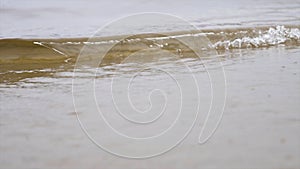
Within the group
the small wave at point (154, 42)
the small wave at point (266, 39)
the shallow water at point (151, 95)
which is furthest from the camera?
the small wave at point (266, 39)

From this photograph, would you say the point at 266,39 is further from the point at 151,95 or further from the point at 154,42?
the point at 151,95

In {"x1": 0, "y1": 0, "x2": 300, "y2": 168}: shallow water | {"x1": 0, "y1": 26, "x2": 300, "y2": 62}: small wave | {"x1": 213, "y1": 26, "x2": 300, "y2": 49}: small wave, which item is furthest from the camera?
{"x1": 213, "y1": 26, "x2": 300, "y2": 49}: small wave

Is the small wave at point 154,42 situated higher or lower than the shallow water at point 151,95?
higher

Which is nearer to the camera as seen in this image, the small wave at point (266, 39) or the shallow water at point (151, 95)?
the shallow water at point (151, 95)

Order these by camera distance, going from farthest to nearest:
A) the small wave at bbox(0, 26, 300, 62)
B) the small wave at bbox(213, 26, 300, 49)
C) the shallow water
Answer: the small wave at bbox(213, 26, 300, 49) < the small wave at bbox(0, 26, 300, 62) < the shallow water

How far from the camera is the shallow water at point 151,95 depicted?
1545 millimetres

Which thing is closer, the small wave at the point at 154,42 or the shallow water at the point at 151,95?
the shallow water at the point at 151,95

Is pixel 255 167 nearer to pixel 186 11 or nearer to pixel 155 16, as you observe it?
pixel 155 16

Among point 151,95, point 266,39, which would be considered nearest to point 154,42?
point 266,39

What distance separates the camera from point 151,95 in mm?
2281

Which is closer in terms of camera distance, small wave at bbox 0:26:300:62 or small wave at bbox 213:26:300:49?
small wave at bbox 0:26:300:62

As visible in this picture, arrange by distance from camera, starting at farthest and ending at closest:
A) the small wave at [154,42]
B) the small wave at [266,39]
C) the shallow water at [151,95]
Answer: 1. the small wave at [266,39]
2. the small wave at [154,42]
3. the shallow water at [151,95]

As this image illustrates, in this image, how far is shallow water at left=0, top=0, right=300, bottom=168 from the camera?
1.54 m

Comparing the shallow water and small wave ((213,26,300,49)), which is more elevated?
small wave ((213,26,300,49))
